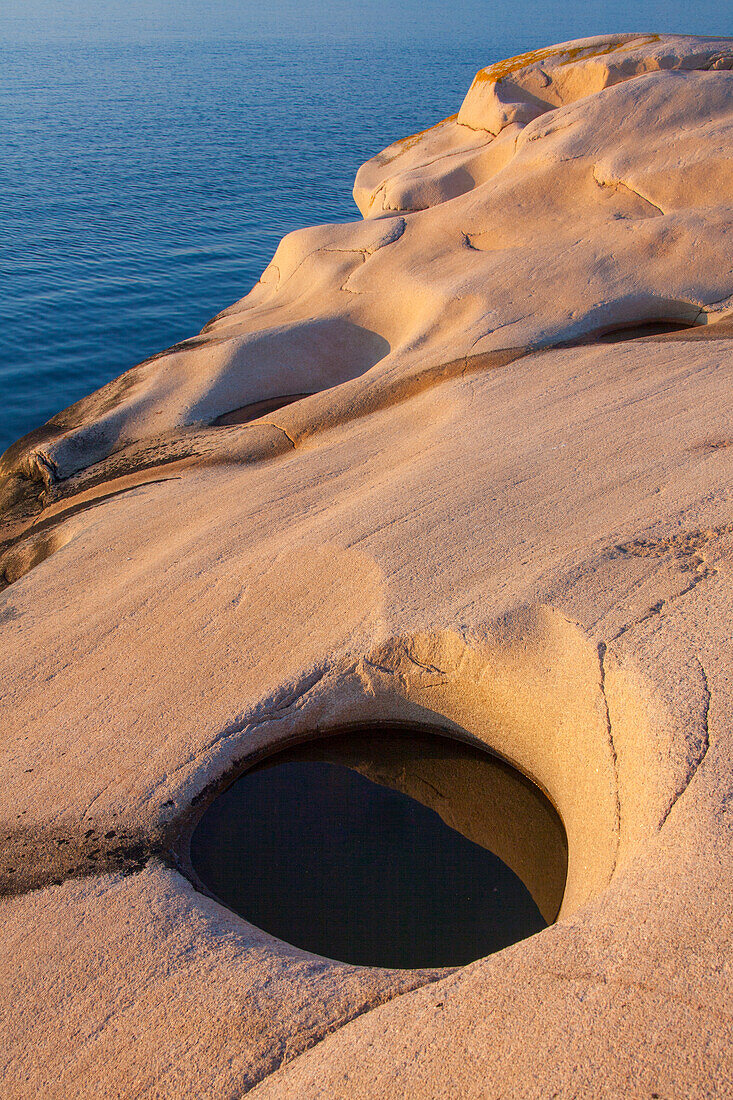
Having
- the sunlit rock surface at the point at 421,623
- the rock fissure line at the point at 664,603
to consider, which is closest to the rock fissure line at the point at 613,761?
the sunlit rock surface at the point at 421,623

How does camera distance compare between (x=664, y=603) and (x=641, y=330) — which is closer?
(x=664, y=603)

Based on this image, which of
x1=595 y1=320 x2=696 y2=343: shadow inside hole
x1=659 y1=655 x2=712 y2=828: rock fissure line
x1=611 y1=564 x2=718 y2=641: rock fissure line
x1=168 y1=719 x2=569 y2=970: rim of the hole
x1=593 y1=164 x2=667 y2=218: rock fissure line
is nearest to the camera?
x1=659 y1=655 x2=712 y2=828: rock fissure line

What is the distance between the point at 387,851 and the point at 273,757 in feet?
2.94

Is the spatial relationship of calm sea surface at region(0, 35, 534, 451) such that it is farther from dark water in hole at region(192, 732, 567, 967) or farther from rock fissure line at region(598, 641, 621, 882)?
rock fissure line at region(598, 641, 621, 882)

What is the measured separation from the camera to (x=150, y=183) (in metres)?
24.2

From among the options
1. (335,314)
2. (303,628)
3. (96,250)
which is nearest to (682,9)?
(96,250)

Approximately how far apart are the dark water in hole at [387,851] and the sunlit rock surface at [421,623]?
199 mm

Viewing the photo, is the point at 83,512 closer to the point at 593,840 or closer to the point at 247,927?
the point at 247,927

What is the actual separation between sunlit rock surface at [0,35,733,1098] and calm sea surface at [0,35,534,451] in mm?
5545

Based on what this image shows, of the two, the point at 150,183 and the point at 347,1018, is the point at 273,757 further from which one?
the point at 150,183

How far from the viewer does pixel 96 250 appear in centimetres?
1928

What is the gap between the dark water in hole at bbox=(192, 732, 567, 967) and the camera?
3898mm

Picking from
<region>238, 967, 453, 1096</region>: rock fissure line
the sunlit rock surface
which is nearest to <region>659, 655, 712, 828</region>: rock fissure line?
the sunlit rock surface

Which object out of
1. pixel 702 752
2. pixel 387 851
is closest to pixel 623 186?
pixel 702 752
